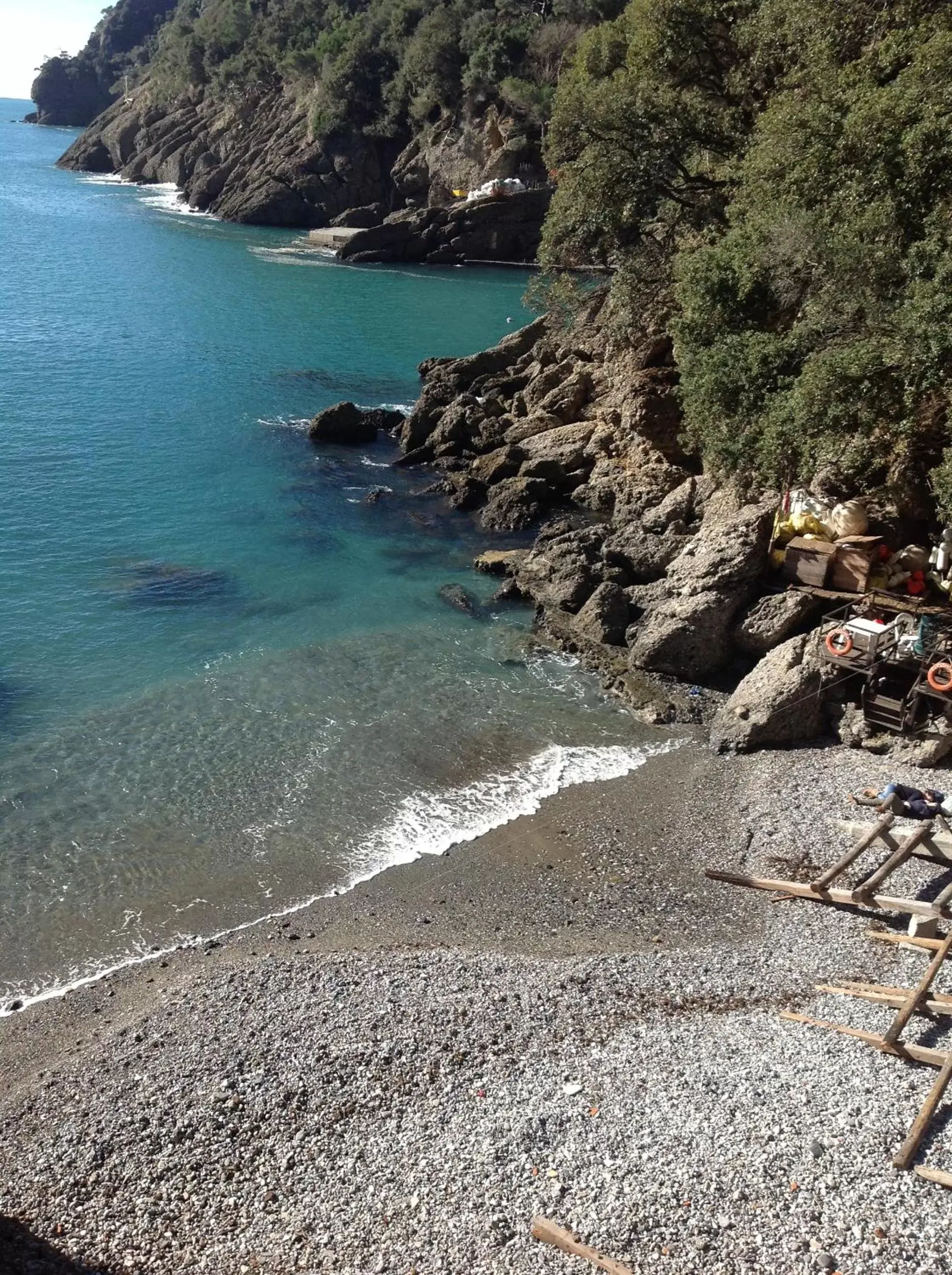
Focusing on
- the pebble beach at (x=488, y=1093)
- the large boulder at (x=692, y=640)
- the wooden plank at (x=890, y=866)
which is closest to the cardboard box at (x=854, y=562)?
the large boulder at (x=692, y=640)

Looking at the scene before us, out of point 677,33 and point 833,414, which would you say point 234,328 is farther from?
point 833,414

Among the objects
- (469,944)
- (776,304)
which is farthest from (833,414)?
(469,944)

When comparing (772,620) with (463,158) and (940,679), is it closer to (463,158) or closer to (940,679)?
(940,679)

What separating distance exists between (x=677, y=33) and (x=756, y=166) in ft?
33.5

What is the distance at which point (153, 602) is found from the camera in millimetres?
26828

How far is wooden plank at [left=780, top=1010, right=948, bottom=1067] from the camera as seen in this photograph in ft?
38.3

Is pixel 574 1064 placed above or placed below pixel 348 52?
below

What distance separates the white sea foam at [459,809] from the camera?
1652 centimetres

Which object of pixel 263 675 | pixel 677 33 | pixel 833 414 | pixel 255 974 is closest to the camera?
pixel 255 974

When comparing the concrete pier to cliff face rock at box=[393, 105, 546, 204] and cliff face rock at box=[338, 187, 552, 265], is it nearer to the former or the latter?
cliff face rock at box=[338, 187, 552, 265]

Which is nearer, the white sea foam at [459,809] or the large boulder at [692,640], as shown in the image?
the white sea foam at [459,809]

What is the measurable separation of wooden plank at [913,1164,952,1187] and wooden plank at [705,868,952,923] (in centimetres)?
421

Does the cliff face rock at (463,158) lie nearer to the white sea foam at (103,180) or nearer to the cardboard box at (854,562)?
the white sea foam at (103,180)

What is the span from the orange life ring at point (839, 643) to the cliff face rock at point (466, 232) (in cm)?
7226
